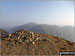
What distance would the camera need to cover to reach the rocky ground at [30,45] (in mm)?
12046

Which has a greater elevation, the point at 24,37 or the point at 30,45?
the point at 24,37

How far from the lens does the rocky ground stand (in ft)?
39.5

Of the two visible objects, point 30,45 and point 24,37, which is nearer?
point 30,45

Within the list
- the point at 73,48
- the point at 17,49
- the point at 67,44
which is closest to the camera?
the point at 17,49

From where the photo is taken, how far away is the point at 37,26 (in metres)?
23.5

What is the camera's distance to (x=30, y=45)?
12836 millimetres

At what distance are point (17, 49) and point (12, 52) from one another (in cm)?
59

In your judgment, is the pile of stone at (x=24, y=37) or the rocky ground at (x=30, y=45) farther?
the pile of stone at (x=24, y=37)

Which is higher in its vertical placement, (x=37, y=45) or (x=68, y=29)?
(x=68, y=29)

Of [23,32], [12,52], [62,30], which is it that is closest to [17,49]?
[12,52]

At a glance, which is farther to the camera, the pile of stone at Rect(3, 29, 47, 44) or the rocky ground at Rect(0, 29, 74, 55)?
the pile of stone at Rect(3, 29, 47, 44)

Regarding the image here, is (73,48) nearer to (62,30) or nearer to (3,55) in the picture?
(3,55)

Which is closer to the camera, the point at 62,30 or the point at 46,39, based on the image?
the point at 46,39

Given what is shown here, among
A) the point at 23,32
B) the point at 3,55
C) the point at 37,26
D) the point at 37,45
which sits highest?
the point at 37,26
